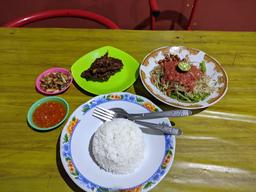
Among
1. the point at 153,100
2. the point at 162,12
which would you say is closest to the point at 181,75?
the point at 153,100

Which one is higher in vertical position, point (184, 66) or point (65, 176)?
point (184, 66)

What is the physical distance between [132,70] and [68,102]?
0.37 m

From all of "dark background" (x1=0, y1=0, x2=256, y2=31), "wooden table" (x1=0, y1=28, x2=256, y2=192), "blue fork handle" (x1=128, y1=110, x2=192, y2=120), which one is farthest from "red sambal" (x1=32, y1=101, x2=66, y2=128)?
"dark background" (x1=0, y1=0, x2=256, y2=31)

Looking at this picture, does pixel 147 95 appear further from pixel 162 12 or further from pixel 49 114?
pixel 162 12

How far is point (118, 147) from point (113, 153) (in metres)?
0.03

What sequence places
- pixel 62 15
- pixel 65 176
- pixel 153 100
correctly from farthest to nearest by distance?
pixel 62 15, pixel 153 100, pixel 65 176

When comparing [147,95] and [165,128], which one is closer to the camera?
[165,128]

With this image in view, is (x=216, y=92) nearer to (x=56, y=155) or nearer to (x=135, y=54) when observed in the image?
(x=135, y=54)

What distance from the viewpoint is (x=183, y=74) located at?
→ 118 centimetres

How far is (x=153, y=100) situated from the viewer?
3.65 feet

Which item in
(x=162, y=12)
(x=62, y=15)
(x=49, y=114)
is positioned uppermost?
(x=62, y=15)

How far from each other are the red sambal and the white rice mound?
20 centimetres

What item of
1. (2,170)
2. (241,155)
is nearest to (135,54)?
(241,155)

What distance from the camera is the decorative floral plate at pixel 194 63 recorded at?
1066 millimetres
